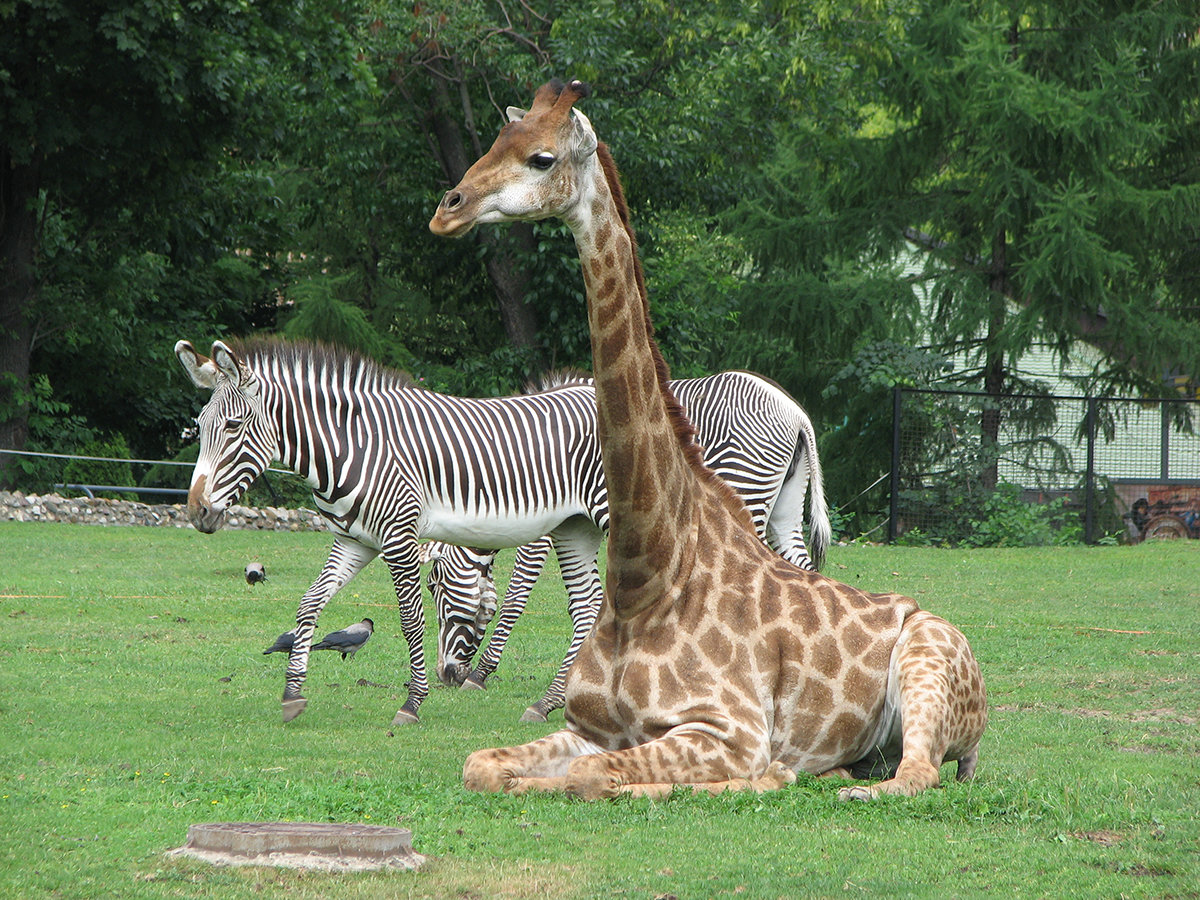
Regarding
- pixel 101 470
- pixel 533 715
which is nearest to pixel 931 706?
pixel 533 715

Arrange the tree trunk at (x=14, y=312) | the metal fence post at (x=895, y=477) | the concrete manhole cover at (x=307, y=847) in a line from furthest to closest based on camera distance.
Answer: the metal fence post at (x=895, y=477)
the tree trunk at (x=14, y=312)
the concrete manhole cover at (x=307, y=847)

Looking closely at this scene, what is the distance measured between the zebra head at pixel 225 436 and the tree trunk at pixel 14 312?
48.3ft

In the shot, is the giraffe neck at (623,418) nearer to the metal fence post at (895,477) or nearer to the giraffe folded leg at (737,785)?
the giraffe folded leg at (737,785)

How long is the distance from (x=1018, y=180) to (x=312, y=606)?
19821 millimetres

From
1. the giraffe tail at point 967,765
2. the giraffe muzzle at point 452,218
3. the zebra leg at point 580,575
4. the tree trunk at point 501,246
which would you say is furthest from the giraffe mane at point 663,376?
the tree trunk at point 501,246

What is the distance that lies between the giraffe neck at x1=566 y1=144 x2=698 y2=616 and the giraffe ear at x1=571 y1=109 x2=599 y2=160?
0.11m

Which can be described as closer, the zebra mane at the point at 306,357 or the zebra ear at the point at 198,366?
the zebra ear at the point at 198,366

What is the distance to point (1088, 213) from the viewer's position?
2353 centimetres

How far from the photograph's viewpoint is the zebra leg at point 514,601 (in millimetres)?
9797

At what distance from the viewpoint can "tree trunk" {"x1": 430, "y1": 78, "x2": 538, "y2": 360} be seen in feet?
74.3

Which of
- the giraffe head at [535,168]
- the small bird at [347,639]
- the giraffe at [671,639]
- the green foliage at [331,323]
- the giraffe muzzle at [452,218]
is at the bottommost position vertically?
the small bird at [347,639]

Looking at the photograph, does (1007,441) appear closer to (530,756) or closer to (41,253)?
(41,253)

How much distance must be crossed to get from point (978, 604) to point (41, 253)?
17.0m

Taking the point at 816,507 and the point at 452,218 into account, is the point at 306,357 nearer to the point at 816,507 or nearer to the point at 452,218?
the point at 452,218
